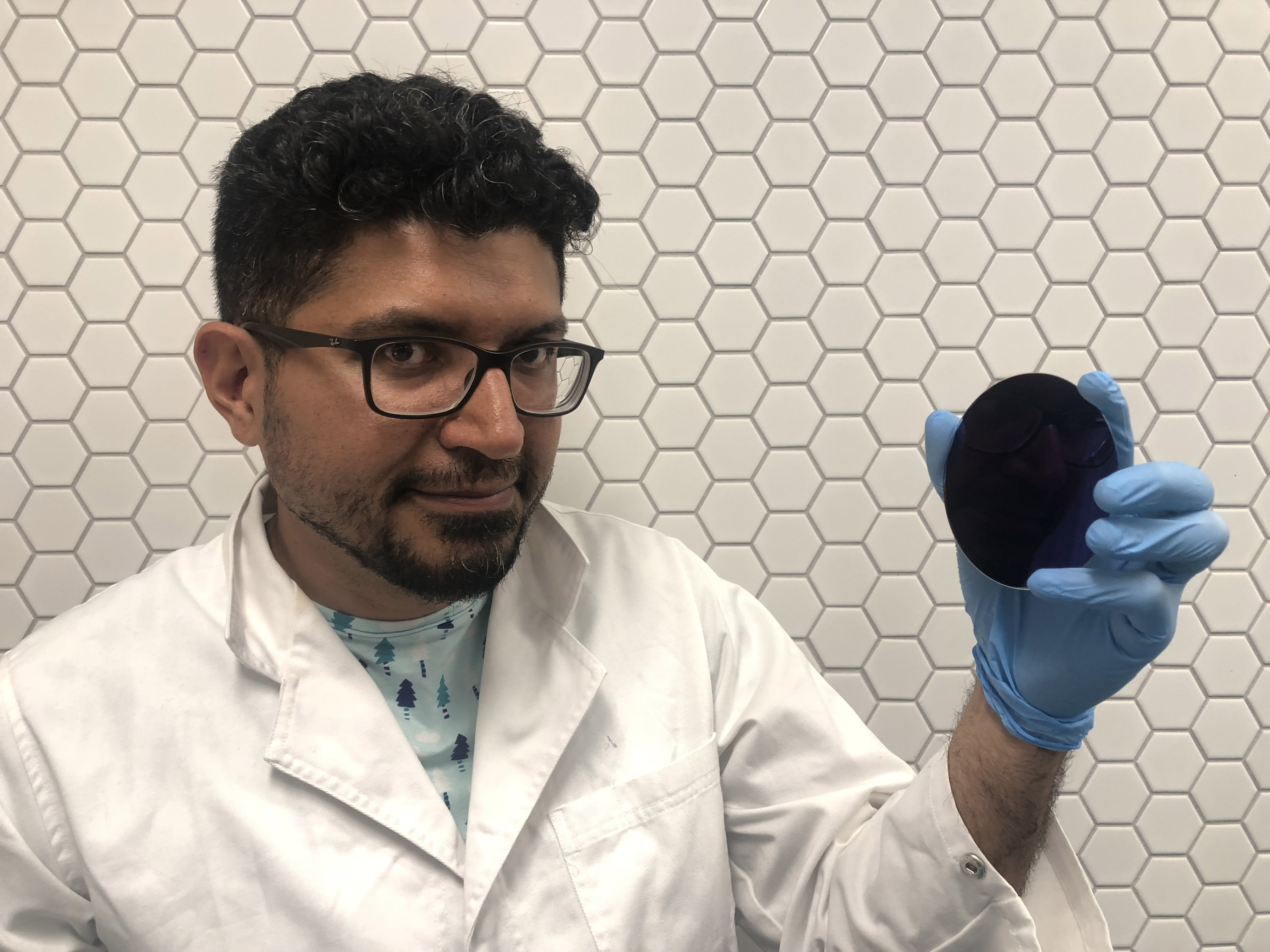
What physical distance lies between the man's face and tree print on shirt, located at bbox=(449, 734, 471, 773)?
19 cm

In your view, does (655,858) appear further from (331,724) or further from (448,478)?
(448,478)

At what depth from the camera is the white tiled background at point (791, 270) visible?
44.8 inches

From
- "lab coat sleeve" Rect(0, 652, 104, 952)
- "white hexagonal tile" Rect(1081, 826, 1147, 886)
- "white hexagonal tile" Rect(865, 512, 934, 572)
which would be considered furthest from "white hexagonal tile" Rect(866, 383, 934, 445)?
"lab coat sleeve" Rect(0, 652, 104, 952)

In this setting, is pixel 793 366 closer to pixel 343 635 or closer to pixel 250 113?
pixel 343 635

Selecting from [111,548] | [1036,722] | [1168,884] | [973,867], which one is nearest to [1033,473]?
[1036,722]

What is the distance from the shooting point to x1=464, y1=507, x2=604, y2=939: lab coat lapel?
889mm

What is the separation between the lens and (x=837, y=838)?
3.17ft

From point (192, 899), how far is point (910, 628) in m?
0.98

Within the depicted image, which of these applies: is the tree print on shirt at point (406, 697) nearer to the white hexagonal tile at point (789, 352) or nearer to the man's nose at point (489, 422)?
the man's nose at point (489, 422)

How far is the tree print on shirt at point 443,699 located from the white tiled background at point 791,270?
355 mm

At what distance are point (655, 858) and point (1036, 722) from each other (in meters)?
0.44

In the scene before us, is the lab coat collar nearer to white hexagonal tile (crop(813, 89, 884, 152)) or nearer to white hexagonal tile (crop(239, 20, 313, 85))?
white hexagonal tile (crop(239, 20, 313, 85))

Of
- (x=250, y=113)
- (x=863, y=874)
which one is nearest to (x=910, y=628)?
(x=863, y=874)

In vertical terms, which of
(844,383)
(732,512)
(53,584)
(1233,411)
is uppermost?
(1233,411)
